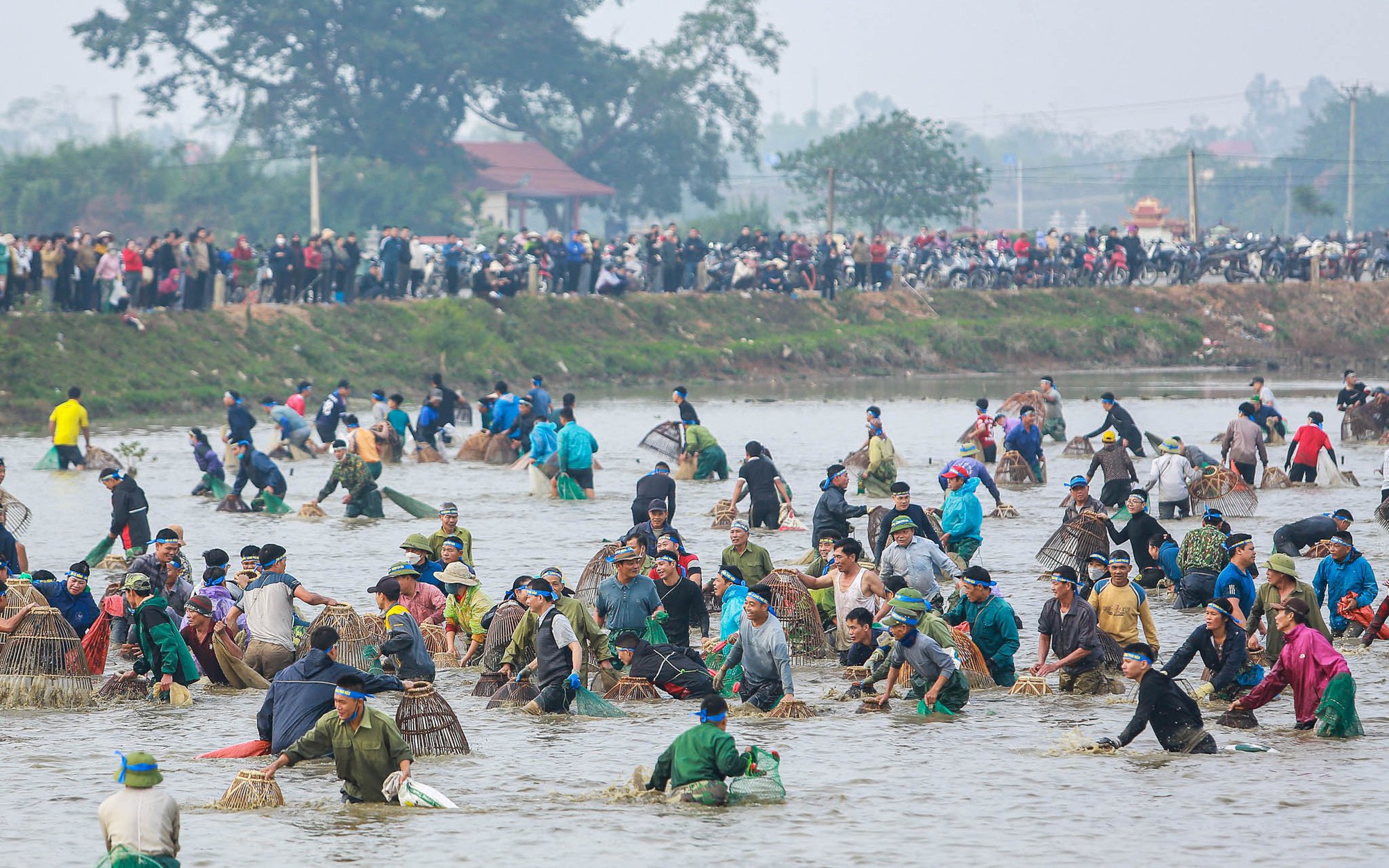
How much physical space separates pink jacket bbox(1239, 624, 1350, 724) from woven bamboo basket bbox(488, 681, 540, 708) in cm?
484

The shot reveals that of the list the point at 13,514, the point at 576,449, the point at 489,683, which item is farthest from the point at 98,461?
the point at 489,683

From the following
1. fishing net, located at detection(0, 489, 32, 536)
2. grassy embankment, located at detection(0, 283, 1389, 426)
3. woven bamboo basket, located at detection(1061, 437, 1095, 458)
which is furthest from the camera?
grassy embankment, located at detection(0, 283, 1389, 426)

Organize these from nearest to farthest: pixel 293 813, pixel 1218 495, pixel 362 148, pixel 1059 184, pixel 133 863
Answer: pixel 133 863 → pixel 293 813 → pixel 1218 495 → pixel 362 148 → pixel 1059 184

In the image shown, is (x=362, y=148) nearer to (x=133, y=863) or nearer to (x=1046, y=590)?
(x=1046, y=590)

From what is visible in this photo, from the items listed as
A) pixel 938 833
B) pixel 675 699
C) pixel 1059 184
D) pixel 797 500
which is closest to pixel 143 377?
pixel 797 500

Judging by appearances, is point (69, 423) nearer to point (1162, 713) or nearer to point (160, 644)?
point (160, 644)

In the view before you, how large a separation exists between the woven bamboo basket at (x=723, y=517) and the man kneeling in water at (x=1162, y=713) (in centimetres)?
975

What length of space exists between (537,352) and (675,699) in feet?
93.0

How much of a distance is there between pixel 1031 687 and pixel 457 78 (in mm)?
55074

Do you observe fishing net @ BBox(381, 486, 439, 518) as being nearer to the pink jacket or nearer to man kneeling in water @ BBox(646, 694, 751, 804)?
man kneeling in water @ BBox(646, 694, 751, 804)

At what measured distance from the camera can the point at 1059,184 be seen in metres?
163

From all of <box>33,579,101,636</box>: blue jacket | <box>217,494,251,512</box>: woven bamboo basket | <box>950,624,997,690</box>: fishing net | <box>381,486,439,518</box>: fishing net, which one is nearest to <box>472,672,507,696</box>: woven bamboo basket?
<box>33,579,101,636</box>: blue jacket

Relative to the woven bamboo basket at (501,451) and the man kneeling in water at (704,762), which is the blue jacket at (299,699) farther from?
the woven bamboo basket at (501,451)

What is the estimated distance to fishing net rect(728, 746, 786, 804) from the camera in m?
11.0
